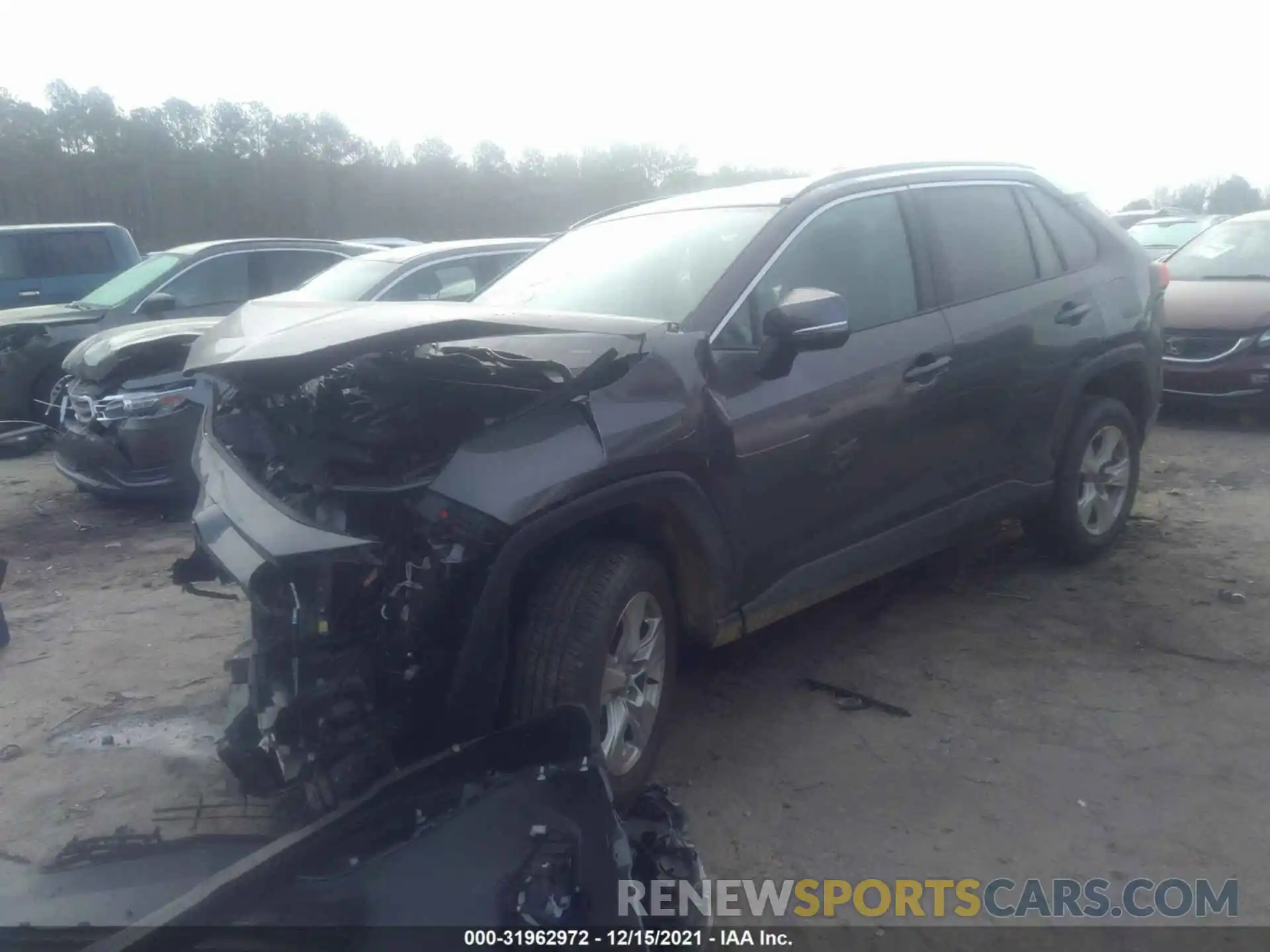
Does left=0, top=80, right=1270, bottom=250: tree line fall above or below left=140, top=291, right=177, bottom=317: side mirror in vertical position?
above

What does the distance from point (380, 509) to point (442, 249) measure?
5266mm

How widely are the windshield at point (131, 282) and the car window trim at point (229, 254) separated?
104 millimetres

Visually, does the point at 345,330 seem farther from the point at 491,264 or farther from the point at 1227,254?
the point at 1227,254

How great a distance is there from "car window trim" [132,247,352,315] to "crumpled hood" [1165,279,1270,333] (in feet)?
23.3

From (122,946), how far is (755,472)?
7.08 ft

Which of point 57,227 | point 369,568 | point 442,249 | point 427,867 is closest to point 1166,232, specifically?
point 442,249

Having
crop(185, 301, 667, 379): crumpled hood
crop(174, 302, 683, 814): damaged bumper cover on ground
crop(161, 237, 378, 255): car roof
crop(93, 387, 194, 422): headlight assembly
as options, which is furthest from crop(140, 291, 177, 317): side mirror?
crop(174, 302, 683, 814): damaged bumper cover on ground

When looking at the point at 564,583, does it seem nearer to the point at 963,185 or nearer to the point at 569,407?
the point at 569,407

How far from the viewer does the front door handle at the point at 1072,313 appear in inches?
182

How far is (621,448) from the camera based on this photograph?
→ 3.00 meters

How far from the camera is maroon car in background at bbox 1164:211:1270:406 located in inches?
317

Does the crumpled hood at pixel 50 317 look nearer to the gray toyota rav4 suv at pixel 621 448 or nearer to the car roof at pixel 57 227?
the car roof at pixel 57 227

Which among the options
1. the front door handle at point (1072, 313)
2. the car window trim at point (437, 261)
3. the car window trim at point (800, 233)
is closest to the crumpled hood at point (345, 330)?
the car window trim at point (800, 233)

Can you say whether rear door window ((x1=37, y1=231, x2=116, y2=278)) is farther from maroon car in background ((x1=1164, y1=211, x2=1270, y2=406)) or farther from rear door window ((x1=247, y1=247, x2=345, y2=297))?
maroon car in background ((x1=1164, y1=211, x2=1270, y2=406))
